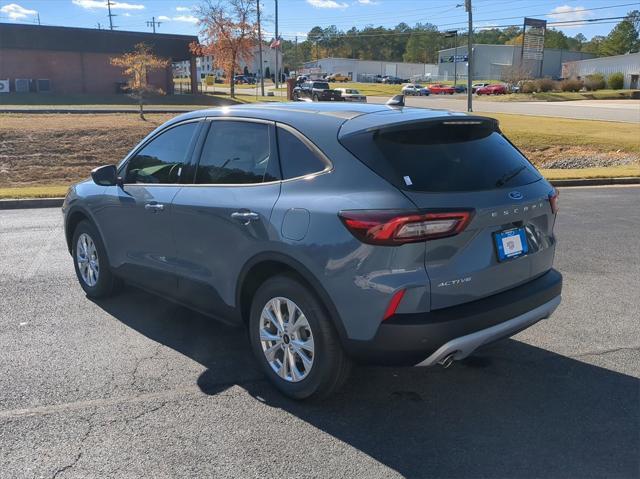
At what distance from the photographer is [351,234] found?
3.16 metres

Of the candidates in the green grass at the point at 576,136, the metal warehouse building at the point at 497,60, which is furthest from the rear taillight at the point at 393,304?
the metal warehouse building at the point at 497,60

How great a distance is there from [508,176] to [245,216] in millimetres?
1643

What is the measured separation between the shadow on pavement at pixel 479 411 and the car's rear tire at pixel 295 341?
15 cm

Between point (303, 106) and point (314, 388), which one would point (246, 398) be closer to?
point (314, 388)

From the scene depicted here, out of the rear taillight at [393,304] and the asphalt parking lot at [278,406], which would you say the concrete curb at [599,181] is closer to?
the asphalt parking lot at [278,406]

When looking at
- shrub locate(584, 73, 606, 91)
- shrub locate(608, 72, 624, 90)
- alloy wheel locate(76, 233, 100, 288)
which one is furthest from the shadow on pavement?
shrub locate(608, 72, 624, 90)

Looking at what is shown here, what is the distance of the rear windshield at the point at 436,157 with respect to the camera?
3279mm

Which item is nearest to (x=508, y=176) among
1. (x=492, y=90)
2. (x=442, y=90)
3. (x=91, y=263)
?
(x=91, y=263)

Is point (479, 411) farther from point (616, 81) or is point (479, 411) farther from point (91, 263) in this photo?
point (616, 81)

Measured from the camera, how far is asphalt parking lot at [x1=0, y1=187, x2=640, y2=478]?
10.0 ft

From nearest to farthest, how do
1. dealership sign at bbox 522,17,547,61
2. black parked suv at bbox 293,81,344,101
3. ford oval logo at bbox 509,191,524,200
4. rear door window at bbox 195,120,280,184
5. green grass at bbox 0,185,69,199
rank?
ford oval logo at bbox 509,191,524,200 < rear door window at bbox 195,120,280,184 < green grass at bbox 0,185,69,199 < black parked suv at bbox 293,81,344,101 < dealership sign at bbox 522,17,547,61

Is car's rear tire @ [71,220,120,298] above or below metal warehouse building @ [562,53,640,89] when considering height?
below

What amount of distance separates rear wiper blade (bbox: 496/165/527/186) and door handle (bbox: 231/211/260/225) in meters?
1.47

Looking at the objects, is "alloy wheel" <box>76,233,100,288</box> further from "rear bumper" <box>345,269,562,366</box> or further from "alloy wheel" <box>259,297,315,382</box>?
"rear bumper" <box>345,269,562,366</box>
